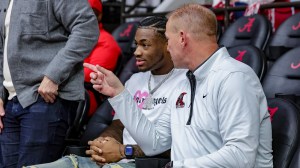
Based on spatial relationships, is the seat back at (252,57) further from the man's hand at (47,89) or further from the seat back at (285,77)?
the man's hand at (47,89)

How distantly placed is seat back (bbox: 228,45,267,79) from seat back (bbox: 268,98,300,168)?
0.75m

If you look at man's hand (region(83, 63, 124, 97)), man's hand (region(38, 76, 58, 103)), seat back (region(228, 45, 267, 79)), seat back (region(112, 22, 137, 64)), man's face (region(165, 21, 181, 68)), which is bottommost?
seat back (region(112, 22, 137, 64))

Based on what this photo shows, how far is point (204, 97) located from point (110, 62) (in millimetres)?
2027

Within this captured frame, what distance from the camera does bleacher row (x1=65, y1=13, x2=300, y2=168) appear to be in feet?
6.41

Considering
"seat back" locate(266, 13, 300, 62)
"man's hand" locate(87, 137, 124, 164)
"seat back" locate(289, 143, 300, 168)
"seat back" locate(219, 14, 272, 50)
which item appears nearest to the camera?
"seat back" locate(289, 143, 300, 168)

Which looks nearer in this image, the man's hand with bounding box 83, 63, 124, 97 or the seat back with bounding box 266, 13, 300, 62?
the man's hand with bounding box 83, 63, 124, 97

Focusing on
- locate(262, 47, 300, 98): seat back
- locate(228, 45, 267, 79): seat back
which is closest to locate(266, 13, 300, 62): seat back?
locate(228, 45, 267, 79): seat back

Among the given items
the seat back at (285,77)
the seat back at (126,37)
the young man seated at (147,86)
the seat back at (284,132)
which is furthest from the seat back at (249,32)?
the seat back at (284,132)

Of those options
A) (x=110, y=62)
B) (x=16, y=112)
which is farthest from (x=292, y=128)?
(x=110, y=62)

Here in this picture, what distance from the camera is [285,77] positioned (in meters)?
2.80

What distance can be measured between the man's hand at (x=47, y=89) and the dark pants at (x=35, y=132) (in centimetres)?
4

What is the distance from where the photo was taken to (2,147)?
241 centimetres

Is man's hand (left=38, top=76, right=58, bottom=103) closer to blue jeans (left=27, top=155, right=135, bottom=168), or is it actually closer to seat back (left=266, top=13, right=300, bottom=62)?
blue jeans (left=27, top=155, right=135, bottom=168)

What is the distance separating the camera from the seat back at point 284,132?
6.30 ft
